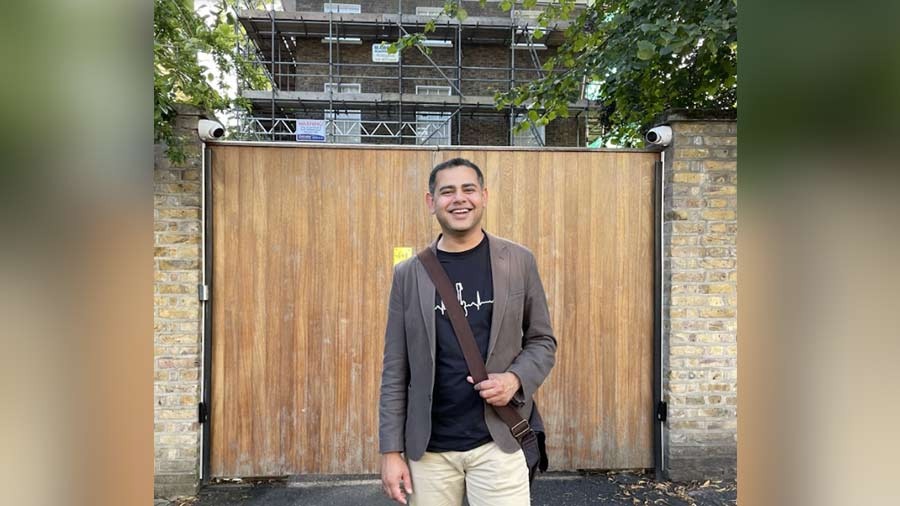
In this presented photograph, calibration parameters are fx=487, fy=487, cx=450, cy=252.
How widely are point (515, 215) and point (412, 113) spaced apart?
12406 mm

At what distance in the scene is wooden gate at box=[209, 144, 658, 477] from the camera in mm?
3488

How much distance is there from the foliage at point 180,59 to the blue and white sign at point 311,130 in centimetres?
1006

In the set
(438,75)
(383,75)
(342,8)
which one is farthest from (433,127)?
(342,8)

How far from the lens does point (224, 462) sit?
3.46m

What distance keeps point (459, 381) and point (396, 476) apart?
1.49 feet

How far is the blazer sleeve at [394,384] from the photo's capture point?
1.95 meters

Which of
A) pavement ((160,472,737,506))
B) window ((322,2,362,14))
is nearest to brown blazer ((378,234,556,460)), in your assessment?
pavement ((160,472,737,506))

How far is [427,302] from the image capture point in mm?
Answer: 1951

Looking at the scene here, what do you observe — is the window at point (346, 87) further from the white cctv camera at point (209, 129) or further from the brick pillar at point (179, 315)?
the brick pillar at point (179, 315)

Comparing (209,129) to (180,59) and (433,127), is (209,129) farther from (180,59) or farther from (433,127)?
(433,127)

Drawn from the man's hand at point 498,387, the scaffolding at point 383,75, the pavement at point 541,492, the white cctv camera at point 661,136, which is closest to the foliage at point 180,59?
the pavement at point 541,492

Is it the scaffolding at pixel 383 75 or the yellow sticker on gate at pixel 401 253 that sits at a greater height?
the scaffolding at pixel 383 75
